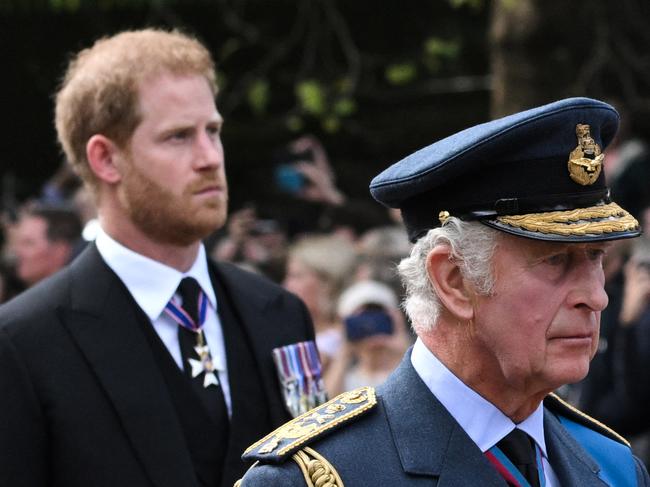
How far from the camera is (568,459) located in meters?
2.74

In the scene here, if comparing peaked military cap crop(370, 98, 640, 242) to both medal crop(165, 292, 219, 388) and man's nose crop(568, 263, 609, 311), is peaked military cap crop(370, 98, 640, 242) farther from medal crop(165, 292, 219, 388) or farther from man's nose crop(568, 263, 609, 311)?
medal crop(165, 292, 219, 388)

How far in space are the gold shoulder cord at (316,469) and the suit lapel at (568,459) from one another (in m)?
0.45

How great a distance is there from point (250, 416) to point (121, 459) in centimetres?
41

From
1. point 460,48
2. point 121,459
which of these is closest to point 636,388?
point 121,459

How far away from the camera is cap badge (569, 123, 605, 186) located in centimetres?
266

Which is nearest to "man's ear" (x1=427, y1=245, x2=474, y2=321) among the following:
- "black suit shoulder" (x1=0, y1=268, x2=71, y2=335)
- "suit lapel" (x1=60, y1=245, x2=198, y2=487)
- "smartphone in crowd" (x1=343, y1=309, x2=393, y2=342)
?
"suit lapel" (x1=60, y1=245, x2=198, y2=487)

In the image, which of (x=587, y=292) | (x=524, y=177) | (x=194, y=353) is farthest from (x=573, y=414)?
(x=194, y=353)

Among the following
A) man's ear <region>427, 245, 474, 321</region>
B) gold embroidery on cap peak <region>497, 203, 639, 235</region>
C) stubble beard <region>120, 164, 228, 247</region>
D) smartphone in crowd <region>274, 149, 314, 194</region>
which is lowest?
man's ear <region>427, 245, 474, 321</region>

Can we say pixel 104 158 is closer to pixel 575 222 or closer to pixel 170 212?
pixel 170 212

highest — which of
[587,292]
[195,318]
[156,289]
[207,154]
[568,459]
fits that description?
[207,154]

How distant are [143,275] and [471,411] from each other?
57.9 inches

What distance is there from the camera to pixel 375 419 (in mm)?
2686

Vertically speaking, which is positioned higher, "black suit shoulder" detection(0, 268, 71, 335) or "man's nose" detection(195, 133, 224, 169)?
"man's nose" detection(195, 133, 224, 169)

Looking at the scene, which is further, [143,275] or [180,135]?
[180,135]
